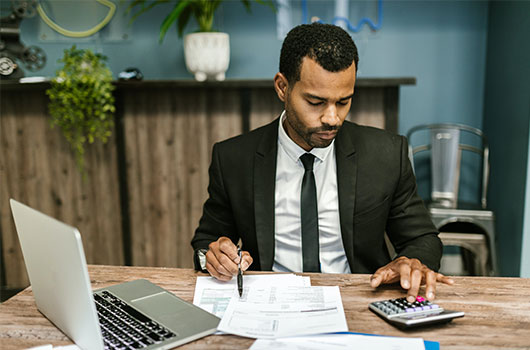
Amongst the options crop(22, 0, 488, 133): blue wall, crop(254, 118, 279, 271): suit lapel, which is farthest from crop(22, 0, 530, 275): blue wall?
crop(254, 118, 279, 271): suit lapel

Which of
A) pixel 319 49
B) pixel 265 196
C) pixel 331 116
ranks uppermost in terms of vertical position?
pixel 319 49

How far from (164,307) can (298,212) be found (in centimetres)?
61

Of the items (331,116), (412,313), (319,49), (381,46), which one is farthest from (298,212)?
(381,46)

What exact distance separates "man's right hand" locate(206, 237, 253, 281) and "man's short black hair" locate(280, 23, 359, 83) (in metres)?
0.53

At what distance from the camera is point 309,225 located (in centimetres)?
150

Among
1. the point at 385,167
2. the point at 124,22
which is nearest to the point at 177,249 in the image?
the point at 124,22

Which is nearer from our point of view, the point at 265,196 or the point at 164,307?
the point at 164,307

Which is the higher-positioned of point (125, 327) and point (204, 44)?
point (204, 44)

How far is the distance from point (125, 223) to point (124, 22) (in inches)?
49.3

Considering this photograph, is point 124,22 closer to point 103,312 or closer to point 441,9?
point 441,9

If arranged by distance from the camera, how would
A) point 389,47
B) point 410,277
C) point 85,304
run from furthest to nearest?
point 389,47, point 410,277, point 85,304

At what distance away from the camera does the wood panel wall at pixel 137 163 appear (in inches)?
106

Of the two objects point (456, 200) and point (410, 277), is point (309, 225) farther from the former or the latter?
point (456, 200)

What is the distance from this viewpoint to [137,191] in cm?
284
